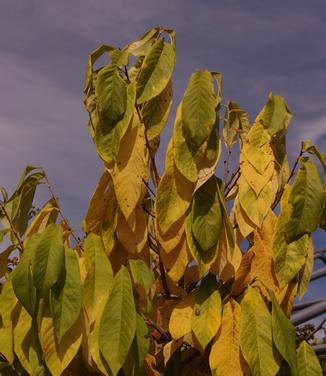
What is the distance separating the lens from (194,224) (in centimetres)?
116

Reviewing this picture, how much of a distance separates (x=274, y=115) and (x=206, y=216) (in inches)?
13.0

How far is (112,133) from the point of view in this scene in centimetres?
122

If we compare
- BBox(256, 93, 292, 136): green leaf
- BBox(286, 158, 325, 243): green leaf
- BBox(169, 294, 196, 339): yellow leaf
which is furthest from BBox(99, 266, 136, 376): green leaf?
BBox(256, 93, 292, 136): green leaf

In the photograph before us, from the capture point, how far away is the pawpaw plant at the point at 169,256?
44.8 inches

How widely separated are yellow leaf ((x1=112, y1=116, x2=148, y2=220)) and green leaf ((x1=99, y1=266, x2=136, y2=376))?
14cm

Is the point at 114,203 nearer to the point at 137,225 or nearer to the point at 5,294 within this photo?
the point at 137,225

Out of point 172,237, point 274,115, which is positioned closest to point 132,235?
point 172,237

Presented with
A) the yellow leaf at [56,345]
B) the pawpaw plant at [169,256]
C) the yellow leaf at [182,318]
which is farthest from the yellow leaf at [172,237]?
the yellow leaf at [56,345]

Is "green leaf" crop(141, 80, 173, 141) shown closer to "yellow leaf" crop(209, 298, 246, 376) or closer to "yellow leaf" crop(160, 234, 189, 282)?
"yellow leaf" crop(160, 234, 189, 282)

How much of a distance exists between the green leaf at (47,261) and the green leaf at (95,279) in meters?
0.07

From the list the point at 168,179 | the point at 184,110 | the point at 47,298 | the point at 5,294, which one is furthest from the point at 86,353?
the point at 184,110

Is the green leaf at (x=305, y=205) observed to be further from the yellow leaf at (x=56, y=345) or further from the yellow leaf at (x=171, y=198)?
the yellow leaf at (x=56, y=345)

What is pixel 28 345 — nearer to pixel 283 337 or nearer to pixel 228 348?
pixel 228 348

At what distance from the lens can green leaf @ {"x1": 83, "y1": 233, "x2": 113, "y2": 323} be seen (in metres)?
1.18
